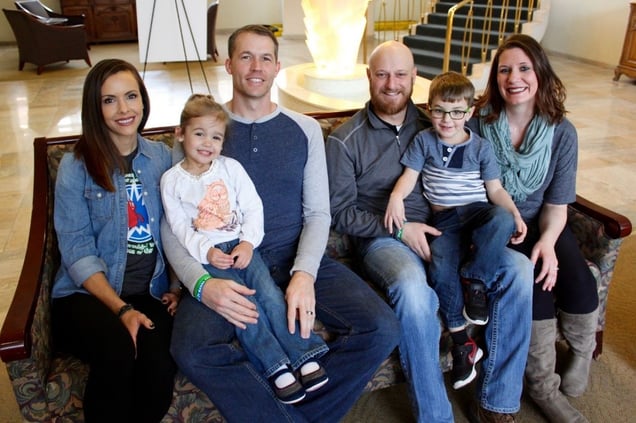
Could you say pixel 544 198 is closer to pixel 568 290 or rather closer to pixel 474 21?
pixel 568 290

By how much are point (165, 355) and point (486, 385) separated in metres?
1.07

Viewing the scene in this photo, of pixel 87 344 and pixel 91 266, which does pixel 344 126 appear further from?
pixel 87 344

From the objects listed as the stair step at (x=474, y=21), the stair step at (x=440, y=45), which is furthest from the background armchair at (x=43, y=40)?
the stair step at (x=474, y=21)

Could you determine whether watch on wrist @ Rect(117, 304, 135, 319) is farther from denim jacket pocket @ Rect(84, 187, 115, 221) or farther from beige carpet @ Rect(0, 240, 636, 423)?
beige carpet @ Rect(0, 240, 636, 423)

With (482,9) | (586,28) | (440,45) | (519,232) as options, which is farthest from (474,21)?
(519,232)

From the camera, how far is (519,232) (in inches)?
76.2

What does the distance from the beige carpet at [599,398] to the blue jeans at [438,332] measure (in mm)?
212

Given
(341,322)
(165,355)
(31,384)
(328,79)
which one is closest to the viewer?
(31,384)

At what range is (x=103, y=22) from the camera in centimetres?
1071

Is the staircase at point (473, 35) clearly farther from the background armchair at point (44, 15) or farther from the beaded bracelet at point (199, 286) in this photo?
the beaded bracelet at point (199, 286)

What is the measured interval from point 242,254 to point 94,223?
489mm

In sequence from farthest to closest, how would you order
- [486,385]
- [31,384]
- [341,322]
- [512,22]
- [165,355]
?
[512,22] < [486,385] < [341,322] < [165,355] < [31,384]

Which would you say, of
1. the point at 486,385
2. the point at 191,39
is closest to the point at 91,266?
the point at 486,385

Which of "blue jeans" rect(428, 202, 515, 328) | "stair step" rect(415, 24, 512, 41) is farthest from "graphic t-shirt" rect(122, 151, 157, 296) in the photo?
"stair step" rect(415, 24, 512, 41)
